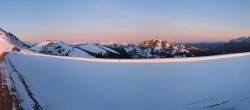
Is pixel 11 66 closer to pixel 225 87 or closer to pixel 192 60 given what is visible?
pixel 225 87

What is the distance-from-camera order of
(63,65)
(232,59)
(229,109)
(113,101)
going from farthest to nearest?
(232,59), (63,65), (229,109), (113,101)

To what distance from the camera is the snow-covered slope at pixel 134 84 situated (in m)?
11.9

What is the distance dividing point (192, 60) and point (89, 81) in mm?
9146

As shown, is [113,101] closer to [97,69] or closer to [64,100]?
[64,100]

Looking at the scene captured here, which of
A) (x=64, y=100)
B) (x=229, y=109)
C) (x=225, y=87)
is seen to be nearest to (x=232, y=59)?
(x=225, y=87)

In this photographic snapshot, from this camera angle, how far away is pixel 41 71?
1329 cm

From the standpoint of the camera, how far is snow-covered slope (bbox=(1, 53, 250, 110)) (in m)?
11.9

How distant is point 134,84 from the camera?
50.4 ft

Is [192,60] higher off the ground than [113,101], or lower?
higher

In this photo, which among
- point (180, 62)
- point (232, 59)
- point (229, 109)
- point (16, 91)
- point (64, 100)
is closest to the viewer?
point (16, 91)

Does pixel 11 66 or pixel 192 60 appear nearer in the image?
pixel 11 66

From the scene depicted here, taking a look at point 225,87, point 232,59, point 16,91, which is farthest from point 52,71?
point 232,59

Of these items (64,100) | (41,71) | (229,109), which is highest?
(41,71)

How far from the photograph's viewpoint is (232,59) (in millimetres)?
22094
